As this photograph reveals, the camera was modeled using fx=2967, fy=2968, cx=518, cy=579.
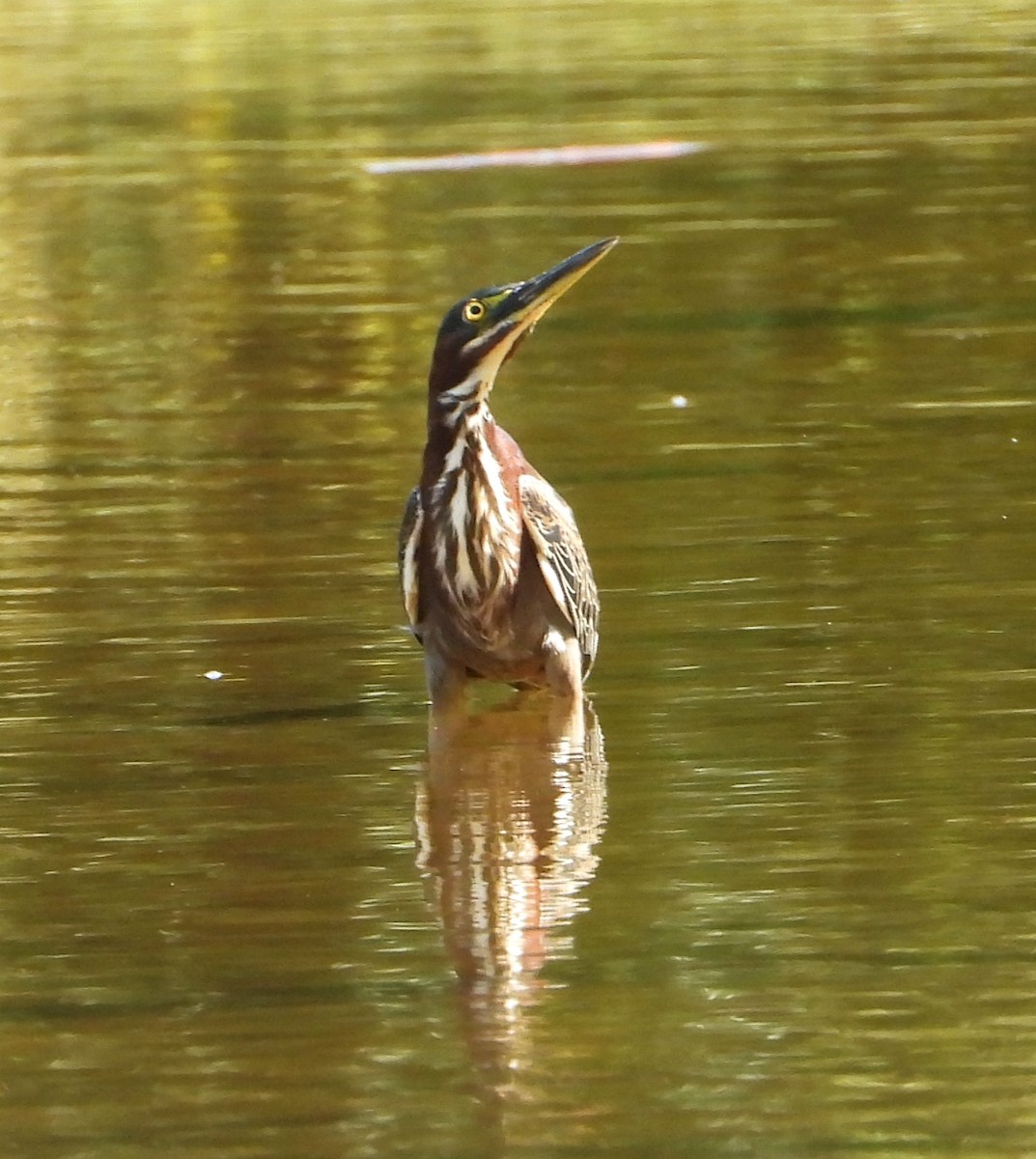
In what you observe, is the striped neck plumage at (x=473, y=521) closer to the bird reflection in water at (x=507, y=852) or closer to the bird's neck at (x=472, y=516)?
the bird's neck at (x=472, y=516)

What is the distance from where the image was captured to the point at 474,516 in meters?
8.19

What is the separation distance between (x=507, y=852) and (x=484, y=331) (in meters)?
1.72

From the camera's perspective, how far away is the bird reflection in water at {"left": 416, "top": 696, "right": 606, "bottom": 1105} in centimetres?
603

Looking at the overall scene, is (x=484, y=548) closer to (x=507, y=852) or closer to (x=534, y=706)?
(x=534, y=706)

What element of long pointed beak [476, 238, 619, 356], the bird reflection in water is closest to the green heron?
long pointed beak [476, 238, 619, 356]

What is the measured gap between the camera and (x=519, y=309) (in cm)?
817

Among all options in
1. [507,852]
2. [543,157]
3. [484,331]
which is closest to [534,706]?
[484,331]

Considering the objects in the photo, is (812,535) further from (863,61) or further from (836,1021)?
(863,61)

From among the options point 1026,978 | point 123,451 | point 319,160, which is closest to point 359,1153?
point 1026,978

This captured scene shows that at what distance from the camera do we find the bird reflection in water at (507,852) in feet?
19.8

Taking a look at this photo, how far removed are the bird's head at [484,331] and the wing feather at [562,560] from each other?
0.36 metres

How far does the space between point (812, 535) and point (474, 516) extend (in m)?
1.84

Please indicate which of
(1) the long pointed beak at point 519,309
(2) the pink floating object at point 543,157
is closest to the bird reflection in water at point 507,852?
(1) the long pointed beak at point 519,309

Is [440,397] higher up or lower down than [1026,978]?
higher up
